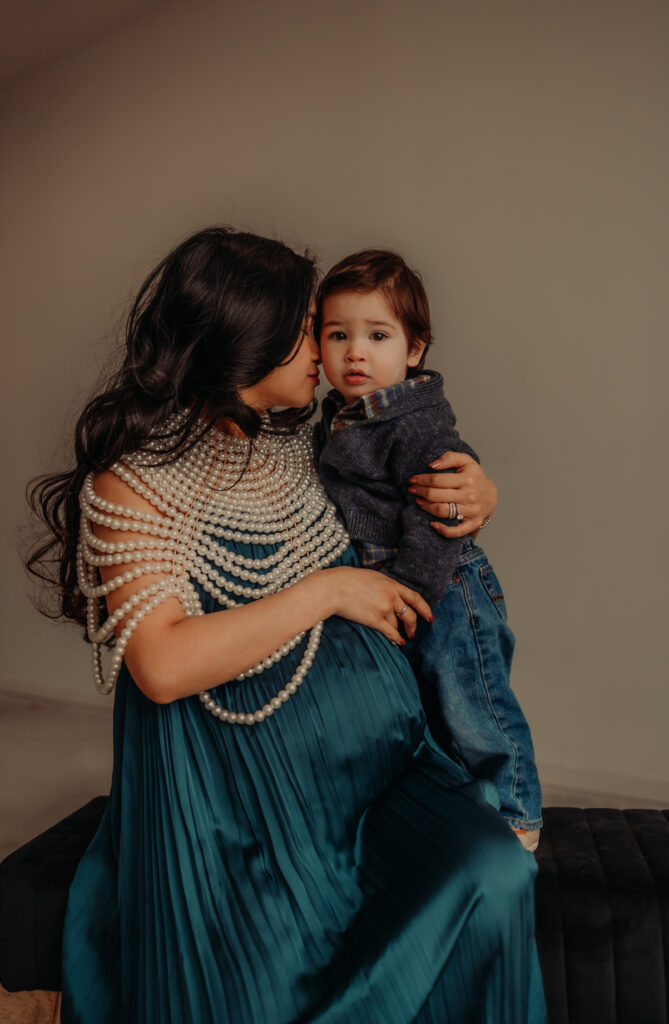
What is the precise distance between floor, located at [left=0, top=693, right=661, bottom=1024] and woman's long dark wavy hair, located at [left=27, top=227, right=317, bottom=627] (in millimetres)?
1189

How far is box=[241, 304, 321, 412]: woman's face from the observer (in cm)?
136

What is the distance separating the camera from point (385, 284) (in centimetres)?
148

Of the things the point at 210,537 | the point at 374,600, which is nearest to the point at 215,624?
the point at 210,537

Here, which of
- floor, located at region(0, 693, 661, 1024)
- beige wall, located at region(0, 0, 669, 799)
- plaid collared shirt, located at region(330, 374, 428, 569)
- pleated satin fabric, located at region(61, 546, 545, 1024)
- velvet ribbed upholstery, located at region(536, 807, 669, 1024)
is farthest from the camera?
floor, located at region(0, 693, 661, 1024)

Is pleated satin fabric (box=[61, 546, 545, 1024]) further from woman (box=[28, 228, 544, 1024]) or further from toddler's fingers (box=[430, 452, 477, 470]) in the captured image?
toddler's fingers (box=[430, 452, 477, 470])

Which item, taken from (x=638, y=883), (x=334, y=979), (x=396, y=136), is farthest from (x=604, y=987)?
(x=396, y=136)

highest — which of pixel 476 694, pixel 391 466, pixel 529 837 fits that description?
pixel 391 466

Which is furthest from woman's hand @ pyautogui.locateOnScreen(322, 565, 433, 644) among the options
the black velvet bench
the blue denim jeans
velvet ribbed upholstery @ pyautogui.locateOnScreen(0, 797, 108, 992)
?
velvet ribbed upholstery @ pyautogui.locateOnScreen(0, 797, 108, 992)

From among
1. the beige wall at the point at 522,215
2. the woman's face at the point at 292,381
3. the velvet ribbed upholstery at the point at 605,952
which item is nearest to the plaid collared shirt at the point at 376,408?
the woman's face at the point at 292,381

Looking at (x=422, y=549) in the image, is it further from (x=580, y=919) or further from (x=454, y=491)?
(x=580, y=919)

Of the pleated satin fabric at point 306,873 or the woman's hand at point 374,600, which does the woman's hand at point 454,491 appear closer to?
the woman's hand at point 374,600

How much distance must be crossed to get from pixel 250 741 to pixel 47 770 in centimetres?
183

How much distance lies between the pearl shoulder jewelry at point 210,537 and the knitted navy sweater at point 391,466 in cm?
5

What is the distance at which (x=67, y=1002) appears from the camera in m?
1.19
